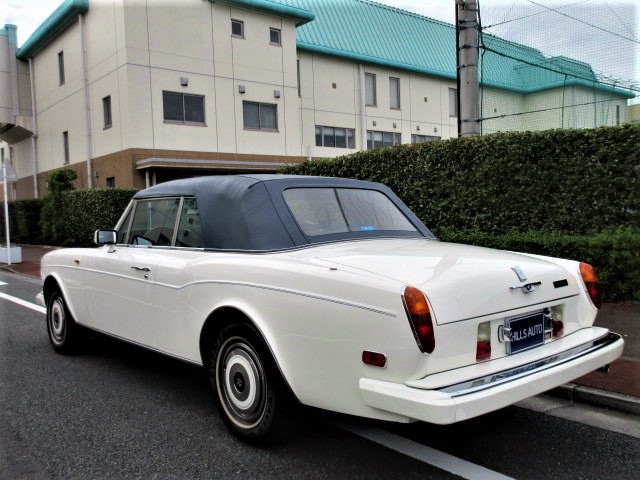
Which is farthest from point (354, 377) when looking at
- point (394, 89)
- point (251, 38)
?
point (394, 89)

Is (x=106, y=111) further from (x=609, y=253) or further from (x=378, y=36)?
(x=609, y=253)

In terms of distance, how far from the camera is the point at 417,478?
114 inches

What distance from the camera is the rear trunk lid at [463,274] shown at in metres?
2.69

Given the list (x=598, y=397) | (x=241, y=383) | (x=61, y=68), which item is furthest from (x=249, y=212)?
(x=61, y=68)

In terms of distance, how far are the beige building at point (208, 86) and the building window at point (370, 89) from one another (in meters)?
0.07

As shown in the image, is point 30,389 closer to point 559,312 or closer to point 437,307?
point 437,307

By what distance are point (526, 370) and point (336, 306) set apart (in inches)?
41.0

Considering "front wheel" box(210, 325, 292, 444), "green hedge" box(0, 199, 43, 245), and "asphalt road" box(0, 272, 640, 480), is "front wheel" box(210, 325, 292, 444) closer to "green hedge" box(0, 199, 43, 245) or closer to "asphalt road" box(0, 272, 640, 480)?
"asphalt road" box(0, 272, 640, 480)

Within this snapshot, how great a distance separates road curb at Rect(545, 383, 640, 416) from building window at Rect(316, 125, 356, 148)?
22.1m

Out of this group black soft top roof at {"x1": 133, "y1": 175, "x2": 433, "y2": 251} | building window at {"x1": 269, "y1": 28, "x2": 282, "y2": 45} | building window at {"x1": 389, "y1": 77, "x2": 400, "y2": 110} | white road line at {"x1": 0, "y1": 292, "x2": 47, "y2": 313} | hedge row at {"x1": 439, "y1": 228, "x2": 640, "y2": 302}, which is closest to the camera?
black soft top roof at {"x1": 133, "y1": 175, "x2": 433, "y2": 251}

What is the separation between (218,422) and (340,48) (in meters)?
24.2

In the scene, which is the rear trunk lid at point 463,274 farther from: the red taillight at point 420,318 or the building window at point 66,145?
the building window at point 66,145

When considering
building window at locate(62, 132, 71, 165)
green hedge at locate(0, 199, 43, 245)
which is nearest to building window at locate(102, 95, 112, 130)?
building window at locate(62, 132, 71, 165)

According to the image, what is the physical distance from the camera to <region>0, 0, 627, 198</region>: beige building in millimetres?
19484
